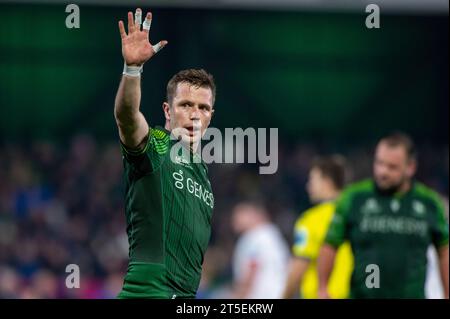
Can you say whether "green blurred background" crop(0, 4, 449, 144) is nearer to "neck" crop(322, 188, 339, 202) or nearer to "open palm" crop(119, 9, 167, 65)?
"neck" crop(322, 188, 339, 202)

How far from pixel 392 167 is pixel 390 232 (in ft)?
1.63

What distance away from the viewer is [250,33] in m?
19.3

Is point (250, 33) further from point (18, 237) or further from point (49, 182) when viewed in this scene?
point (18, 237)

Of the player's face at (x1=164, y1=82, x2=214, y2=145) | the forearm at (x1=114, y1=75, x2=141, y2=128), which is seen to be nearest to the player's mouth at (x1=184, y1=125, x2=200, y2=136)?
the player's face at (x1=164, y1=82, x2=214, y2=145)

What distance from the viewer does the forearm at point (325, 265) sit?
321 inches

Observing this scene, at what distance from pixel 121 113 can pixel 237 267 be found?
895 cm

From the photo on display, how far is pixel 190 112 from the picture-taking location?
544cm

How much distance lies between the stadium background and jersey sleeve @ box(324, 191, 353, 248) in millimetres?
7924

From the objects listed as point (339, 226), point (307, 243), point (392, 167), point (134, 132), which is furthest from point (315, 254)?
point (134, 132)

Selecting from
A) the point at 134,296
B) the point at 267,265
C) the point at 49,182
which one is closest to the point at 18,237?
the point at 49,182

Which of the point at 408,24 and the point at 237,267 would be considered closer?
the point at 237,267

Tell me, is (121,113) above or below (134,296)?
above

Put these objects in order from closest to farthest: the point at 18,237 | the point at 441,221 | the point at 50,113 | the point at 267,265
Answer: the point at 441,221 → the point at 267,265 → the point at 18,237 → the point at 50,113

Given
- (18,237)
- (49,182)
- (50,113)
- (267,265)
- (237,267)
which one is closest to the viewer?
(267,265)
